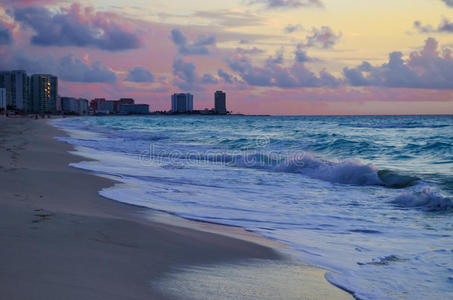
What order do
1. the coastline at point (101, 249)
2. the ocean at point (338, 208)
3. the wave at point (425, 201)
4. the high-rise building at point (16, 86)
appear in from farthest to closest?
1. the high-rise building at point (16, 86)
2. the wave at point (425, 201)
3. the ocean at point (338, 208)
4. the coastline at point (101, 249)

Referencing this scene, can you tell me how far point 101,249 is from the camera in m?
3.53

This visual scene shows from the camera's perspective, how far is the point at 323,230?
5117 millimetres

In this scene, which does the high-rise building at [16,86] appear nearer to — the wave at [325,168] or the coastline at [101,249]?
the wave at [325,168]

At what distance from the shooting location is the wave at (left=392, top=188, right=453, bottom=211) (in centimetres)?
665

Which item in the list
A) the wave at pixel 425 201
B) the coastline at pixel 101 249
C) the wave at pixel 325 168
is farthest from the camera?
the wave at pixel 325 168

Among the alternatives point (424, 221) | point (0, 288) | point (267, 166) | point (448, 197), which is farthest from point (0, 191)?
point (267, 166)

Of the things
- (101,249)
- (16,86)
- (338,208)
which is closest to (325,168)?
(338,208)

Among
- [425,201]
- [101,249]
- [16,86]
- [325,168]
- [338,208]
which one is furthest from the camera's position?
[16,86]

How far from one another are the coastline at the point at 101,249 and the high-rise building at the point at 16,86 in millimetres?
207750

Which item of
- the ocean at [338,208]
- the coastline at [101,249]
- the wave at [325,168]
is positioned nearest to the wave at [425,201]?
the ocean at [338,208]

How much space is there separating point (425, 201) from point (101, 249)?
545 cm

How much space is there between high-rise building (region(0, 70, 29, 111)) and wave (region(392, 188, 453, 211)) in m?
208

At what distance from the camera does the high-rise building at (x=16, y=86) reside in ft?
632

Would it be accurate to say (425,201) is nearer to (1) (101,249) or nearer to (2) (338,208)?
(2) (338,208)
